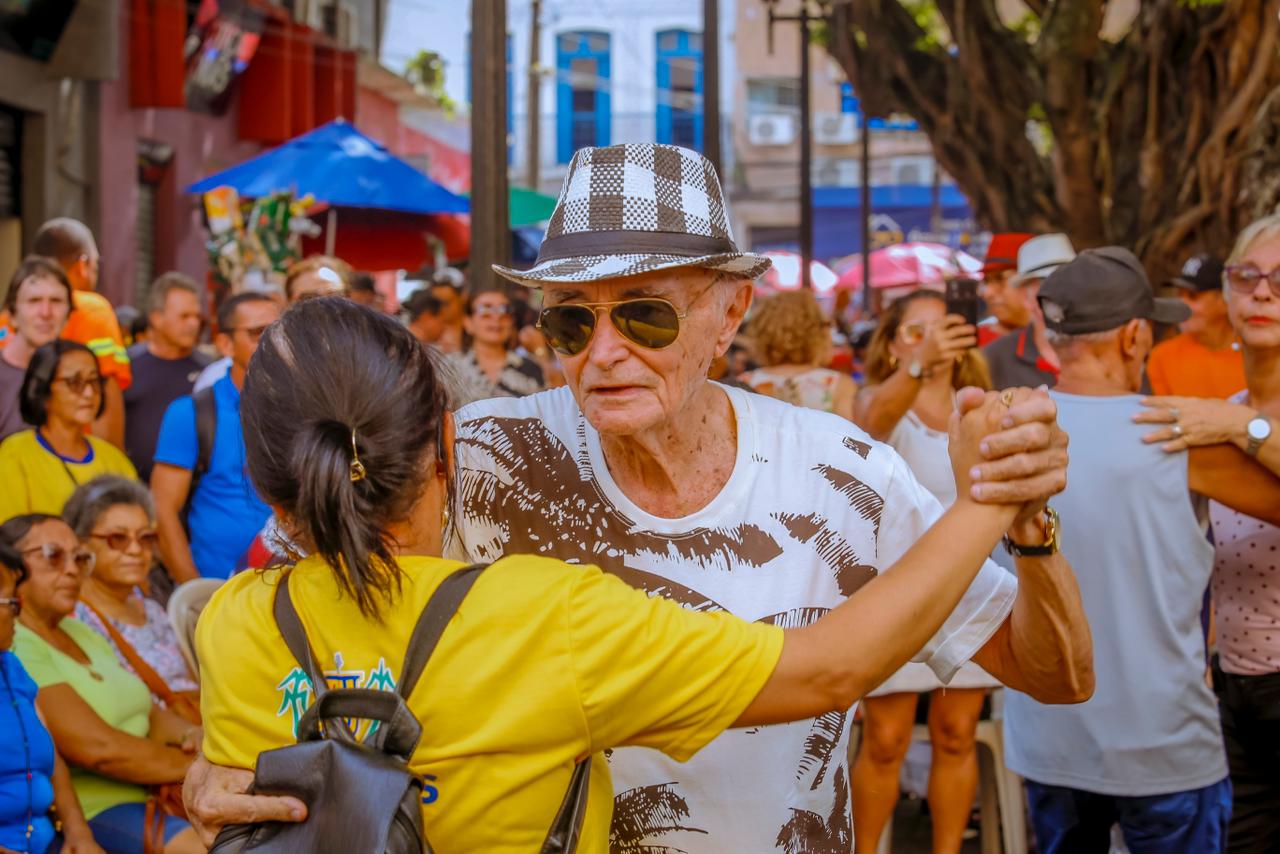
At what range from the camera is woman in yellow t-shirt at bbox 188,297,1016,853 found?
2.26 meters

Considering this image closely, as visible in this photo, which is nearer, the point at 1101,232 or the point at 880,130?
the point at 1101,232

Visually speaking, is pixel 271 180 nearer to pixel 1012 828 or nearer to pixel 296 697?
pixel 1012 828

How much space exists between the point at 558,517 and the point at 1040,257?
19.3 feet

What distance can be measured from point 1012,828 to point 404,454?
464cm

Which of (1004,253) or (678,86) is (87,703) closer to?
(1004,253)

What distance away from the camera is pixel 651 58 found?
49.7m

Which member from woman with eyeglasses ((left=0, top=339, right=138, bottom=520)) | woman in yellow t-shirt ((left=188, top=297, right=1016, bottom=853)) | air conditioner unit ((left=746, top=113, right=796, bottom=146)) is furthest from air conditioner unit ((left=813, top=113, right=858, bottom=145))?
woman in yellow t-shirt ((left=188, top=297, right=1016, bottom=853))

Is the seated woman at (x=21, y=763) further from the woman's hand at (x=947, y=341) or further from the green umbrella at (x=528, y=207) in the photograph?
the green umbrella at (x=528, y=207)

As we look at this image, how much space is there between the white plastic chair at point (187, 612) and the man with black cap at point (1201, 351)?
429 centimetres

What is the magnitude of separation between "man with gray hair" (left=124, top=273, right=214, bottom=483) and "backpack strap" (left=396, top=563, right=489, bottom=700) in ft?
21.5

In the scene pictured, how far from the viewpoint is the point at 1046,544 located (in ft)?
9.21

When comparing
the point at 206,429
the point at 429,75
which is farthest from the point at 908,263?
Result: the point at 206,429

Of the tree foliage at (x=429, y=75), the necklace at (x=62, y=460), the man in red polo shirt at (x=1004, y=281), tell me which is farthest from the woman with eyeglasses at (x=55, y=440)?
the tree foliage at (x=429, y=75)

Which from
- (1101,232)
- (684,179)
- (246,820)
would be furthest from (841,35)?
(246,820)
